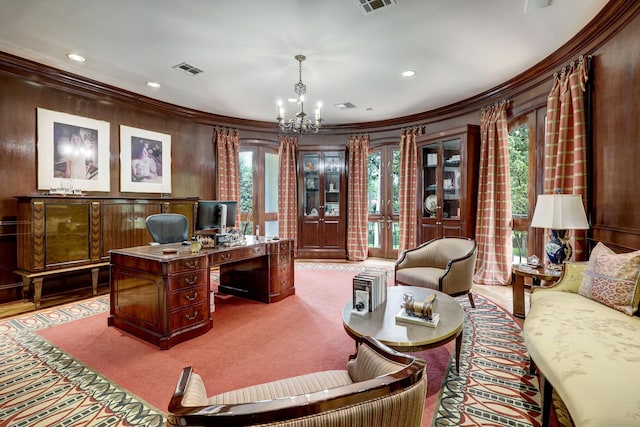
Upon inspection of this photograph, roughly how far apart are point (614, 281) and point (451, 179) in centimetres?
324

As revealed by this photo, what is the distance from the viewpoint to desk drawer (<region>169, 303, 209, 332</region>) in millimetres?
2691

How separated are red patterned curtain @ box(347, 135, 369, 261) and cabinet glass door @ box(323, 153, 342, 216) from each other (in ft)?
0.88

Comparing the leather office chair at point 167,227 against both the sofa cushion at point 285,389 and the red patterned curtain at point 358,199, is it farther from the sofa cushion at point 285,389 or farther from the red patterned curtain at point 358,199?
the red patterned curtain at point 358,199

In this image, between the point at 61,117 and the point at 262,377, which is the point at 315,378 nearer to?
the point at 262,377

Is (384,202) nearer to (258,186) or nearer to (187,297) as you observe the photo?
(258,186)

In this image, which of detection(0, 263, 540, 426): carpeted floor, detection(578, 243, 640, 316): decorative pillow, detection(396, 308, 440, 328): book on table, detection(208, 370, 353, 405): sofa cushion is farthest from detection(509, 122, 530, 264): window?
detection(208, 370, 353, 405): sofa cushion

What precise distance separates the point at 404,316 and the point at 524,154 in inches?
147

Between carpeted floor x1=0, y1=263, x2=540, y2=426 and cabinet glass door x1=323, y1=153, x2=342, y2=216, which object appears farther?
cabinet glass door x1=323, y1=153, x2=342, y2=216

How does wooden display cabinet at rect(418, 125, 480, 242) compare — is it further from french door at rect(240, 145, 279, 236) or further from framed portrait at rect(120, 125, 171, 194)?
framed portrait at rect(120, 125, 171, 194)

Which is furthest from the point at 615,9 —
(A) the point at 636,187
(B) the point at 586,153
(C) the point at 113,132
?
(C) the point at 113,132

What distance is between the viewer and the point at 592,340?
5.39 ft

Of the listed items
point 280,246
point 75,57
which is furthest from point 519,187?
point 75,57

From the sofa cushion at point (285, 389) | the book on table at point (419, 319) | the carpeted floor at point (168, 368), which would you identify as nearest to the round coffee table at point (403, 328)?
the book on table at point (419, 319)

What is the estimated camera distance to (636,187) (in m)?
2.48
